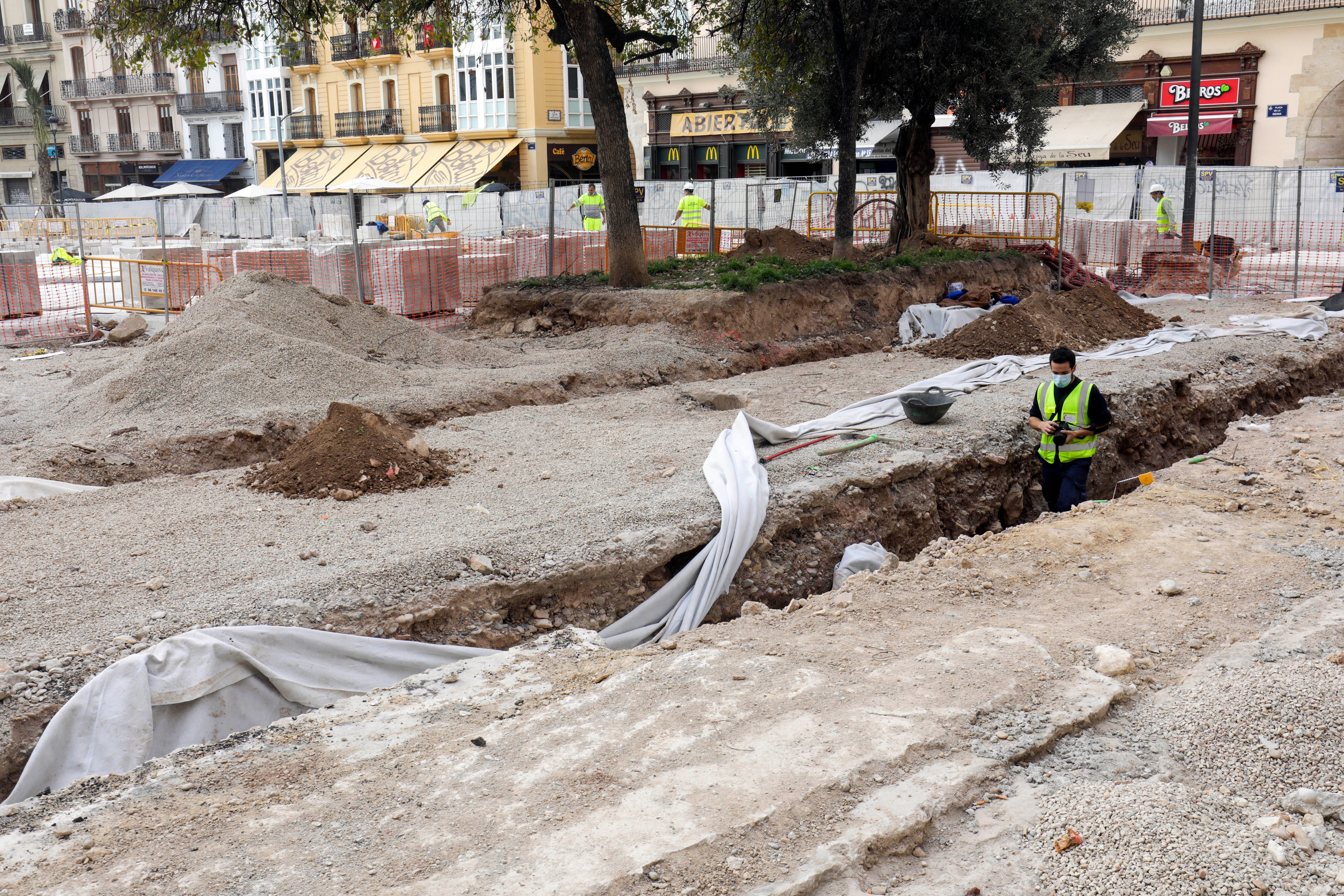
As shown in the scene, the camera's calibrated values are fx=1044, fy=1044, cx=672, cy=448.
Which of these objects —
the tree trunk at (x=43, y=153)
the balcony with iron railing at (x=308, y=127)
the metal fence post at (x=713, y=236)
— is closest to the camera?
the metal fence post at (x=713, y=236)

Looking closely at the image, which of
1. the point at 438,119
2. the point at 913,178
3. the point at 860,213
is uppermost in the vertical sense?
the point at 438,119

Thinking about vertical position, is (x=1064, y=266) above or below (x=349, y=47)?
below

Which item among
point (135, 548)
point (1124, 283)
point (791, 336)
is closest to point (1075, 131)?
point (1124, 283)

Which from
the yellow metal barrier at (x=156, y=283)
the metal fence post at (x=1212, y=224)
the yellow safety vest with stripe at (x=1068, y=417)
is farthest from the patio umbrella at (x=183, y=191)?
the yellow safety vest with stripe at (x=1068, y=417)

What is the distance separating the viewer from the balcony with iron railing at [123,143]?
55531 millimetres

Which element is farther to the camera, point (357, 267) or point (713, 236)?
point (713, 236)

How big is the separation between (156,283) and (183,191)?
67.5 feet

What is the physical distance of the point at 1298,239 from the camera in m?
17.6

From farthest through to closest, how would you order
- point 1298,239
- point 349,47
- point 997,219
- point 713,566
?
Answer: point 349,47, point 997,219, point 1298,239, point 713,566

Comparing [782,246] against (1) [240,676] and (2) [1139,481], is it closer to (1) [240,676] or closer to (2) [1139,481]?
(2) [1139,481]

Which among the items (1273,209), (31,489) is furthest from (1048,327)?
(1273,209)

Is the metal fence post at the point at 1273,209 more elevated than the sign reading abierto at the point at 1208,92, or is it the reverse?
the sign reading abierto at the point at 1208,92

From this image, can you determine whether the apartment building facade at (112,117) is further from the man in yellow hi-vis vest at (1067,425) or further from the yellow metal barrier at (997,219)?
the man in yellow hi-vis vest at (1067,425)

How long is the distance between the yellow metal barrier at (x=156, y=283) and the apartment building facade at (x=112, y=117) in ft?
137
